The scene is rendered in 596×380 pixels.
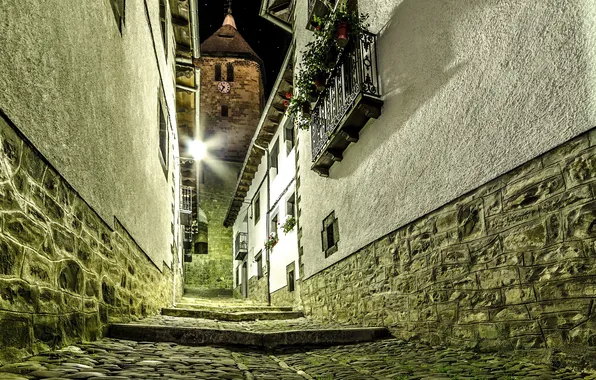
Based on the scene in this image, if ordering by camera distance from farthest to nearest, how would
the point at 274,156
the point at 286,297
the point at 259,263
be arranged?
the point at 259,263 → the point at 274,156 → the point at 286,297

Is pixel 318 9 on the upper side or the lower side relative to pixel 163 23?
upper

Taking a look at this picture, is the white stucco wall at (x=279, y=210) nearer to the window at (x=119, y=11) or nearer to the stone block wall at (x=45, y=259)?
the window at (x=119, y=11)

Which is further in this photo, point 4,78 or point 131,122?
point 131,122

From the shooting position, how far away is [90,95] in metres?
3.96

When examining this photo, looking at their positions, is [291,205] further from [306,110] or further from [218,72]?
[218,72]

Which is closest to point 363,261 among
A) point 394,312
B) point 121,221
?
point 394,312

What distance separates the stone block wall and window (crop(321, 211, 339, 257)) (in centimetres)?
430

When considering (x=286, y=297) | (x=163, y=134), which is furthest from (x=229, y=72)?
(x=163, y=134)

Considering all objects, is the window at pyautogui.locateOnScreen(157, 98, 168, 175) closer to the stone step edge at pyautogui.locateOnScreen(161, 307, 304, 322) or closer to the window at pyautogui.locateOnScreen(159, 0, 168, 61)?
the window at pyautogui.locateOnScreen(159, 0, 168, 61)

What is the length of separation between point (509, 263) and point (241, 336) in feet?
10.2

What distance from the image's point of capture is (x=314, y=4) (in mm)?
9719

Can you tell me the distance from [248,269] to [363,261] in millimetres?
14022

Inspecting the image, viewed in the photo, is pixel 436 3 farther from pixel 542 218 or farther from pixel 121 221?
pixel 121 221

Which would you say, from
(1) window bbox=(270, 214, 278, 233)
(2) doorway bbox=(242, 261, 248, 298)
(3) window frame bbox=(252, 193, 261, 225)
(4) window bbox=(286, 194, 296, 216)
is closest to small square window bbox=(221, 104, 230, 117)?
(2) doorway bbox=(242, 261, 248, 298)
